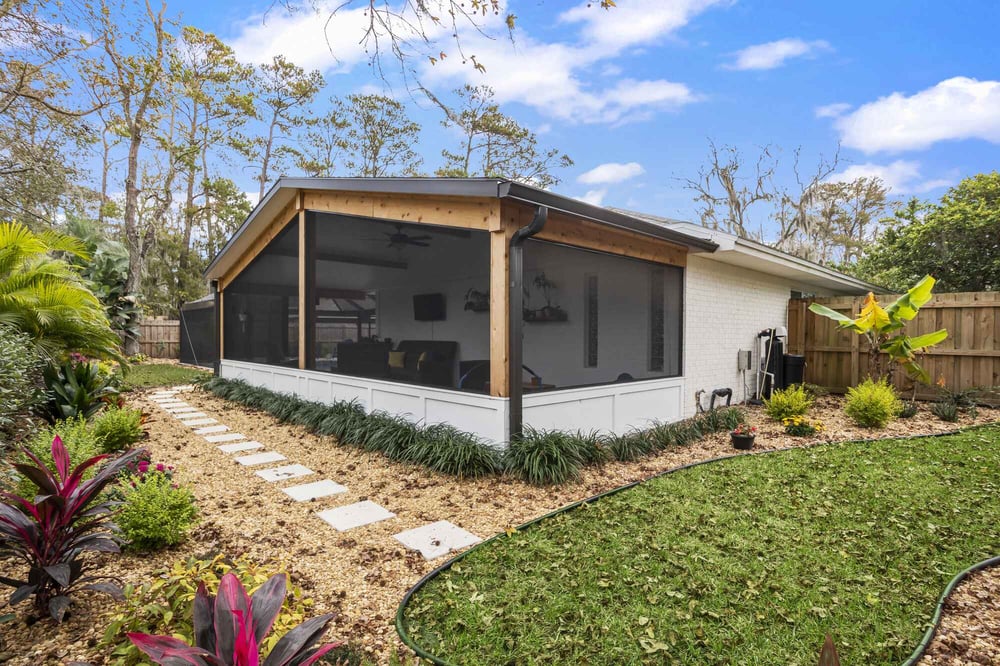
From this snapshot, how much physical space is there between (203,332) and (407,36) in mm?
13890

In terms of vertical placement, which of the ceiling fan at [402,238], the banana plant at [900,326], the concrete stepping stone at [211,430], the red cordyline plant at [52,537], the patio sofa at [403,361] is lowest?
the concrete stepping stone at [211,430]

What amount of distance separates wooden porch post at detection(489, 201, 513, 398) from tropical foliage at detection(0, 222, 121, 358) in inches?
177

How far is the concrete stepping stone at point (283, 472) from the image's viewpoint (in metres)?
4.63

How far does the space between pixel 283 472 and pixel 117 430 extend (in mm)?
1762

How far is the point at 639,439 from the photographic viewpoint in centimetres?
544

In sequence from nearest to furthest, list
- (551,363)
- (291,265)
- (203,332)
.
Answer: (551,363)
(291,265)
(203,332)

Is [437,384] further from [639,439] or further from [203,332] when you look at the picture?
[203,332]

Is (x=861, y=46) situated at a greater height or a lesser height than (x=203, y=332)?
greater

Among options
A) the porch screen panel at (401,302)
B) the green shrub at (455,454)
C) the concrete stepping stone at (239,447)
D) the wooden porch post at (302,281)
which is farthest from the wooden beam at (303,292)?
the green shrub at (455,454)

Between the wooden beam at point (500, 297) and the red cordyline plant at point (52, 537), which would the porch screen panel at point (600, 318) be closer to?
the wooden beam at point (500, 297)

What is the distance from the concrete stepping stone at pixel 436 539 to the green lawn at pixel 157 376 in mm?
8721

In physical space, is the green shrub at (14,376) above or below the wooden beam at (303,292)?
below

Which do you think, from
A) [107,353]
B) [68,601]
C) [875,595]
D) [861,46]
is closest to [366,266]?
[107,353]

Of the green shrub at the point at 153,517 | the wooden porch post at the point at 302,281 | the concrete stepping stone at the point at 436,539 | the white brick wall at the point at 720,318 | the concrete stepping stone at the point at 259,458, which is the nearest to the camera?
the green shrub at the point at 153,517
